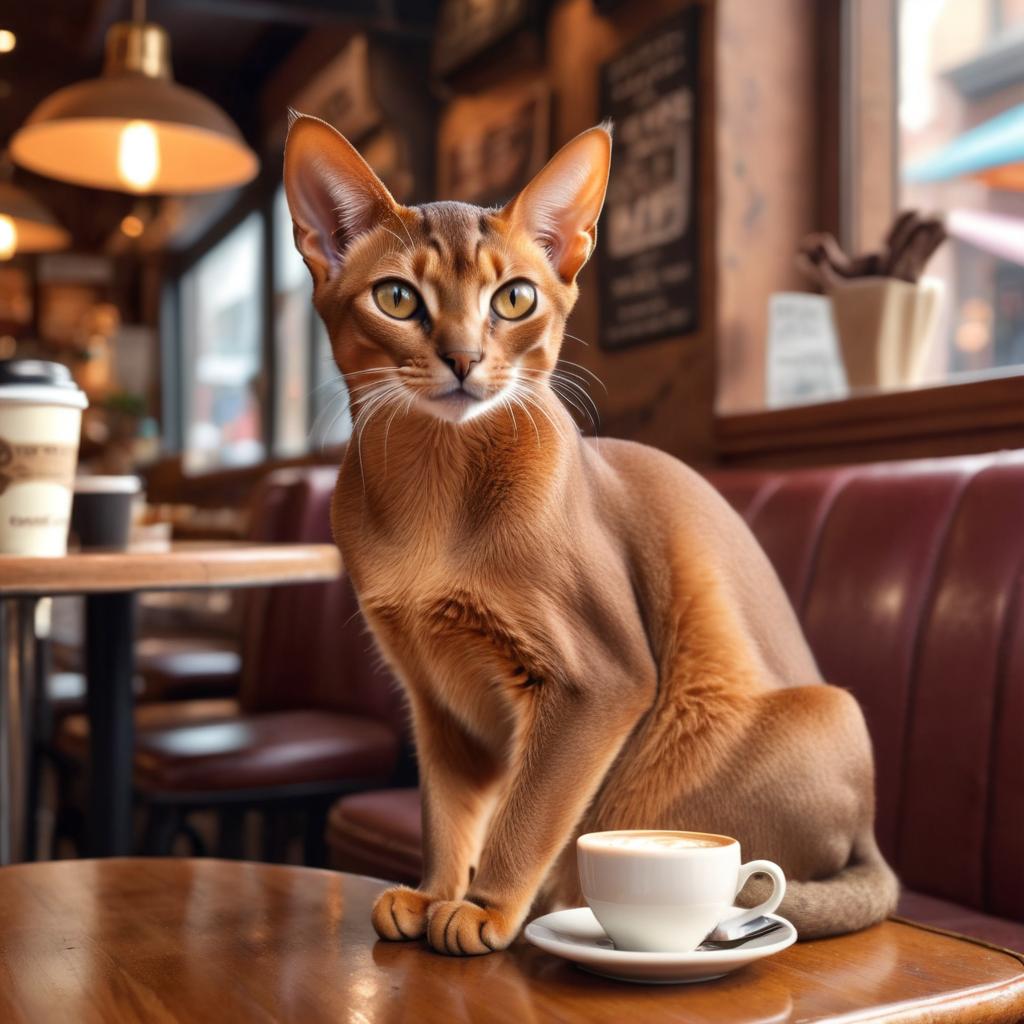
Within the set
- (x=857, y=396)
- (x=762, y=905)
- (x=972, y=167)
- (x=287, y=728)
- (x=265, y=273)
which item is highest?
(x=265, y=273)

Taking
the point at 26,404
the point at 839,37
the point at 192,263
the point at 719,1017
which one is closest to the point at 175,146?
the point at 839,37

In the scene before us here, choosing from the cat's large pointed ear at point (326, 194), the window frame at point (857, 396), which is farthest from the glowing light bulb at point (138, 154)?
the cat's large pointed ear at point (326, 194)

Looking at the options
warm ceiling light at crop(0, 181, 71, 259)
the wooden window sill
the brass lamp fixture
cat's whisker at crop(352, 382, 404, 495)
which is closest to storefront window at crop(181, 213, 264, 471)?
warm ceiling light at crop(0, 181, 71, 259)

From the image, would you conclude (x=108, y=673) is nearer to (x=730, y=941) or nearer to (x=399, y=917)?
(x=399, y=917)

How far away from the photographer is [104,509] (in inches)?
72.0

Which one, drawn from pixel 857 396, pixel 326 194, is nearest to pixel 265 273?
pixel 857 396

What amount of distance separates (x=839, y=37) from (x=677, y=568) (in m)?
1.98

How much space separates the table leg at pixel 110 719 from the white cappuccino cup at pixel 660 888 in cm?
123

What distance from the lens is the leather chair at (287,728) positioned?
2.26 meters

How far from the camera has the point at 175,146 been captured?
120 inches

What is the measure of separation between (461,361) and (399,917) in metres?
0.38

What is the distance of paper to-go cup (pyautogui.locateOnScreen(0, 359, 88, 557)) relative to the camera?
138 cm

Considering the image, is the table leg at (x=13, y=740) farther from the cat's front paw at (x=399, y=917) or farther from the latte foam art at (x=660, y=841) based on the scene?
the latte foam art at (x=660, y=841)

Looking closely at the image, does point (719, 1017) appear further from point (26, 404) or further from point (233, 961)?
point (26, 404)
